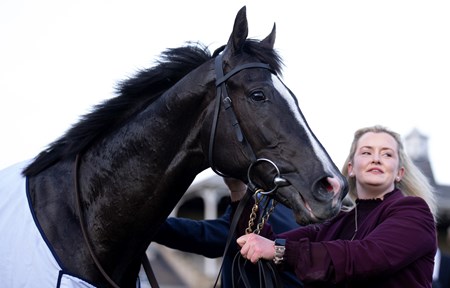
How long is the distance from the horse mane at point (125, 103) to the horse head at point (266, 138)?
0.21 metres

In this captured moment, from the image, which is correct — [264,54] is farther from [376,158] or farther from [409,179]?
[409,179]

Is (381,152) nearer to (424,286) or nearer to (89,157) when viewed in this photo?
(424,286)

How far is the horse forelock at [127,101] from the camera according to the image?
10.8ft

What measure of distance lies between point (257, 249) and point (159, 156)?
0.72 metres

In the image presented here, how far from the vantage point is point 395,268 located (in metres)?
2.81

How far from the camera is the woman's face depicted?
324 cm

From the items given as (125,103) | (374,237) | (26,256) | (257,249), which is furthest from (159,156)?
(374,237)

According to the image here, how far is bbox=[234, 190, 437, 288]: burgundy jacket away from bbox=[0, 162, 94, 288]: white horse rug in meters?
1.08

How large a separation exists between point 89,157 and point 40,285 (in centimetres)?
75

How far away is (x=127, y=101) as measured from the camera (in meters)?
3.35

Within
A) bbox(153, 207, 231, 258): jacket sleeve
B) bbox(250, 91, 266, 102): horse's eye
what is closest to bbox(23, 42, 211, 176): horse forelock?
bbox(250, 91, 266, 102): horse's eye

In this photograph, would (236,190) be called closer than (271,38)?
No

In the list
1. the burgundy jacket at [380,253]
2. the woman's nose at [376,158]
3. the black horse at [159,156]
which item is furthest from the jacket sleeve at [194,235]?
the woman's nose at [376,158]

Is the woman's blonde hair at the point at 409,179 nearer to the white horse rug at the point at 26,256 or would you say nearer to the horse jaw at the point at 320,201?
the horse jaw at the point at 320,201
